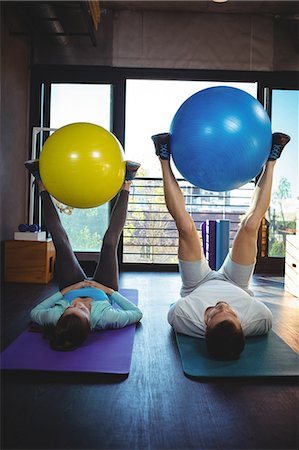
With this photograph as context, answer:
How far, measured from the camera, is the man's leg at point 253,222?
2.65 m

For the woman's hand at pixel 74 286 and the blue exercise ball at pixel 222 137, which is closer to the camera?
the blue exercise ball at pixel 222 137

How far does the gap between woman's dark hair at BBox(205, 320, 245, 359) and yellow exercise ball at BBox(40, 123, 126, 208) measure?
102cm

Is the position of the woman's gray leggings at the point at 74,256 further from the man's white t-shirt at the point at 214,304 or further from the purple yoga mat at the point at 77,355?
the man's white t-shirt at the point at 214,304

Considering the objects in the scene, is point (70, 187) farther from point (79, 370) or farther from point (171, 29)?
point (171, 29)

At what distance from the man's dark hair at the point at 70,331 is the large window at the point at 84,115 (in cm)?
321

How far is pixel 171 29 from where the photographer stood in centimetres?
531

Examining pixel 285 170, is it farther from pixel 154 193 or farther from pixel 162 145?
pixel 162 145

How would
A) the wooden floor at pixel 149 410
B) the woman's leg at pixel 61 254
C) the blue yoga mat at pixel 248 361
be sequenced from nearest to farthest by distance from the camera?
the wooden floor at pixel 149 410 < the blue yoga mat at pixel 248 361 < the woman's leg at pixel 61 254

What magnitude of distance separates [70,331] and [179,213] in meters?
0.91

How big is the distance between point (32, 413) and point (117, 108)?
417 centimetres

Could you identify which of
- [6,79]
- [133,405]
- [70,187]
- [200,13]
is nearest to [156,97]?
[200,13]

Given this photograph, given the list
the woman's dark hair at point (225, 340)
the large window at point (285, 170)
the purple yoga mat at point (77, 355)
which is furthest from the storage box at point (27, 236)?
the large window at point (285, 170)

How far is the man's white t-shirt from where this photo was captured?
8.04ft

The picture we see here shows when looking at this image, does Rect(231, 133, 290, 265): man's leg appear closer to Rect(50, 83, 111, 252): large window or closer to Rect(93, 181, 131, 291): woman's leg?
Rect(93, 181, 131, 291): woman's leg
